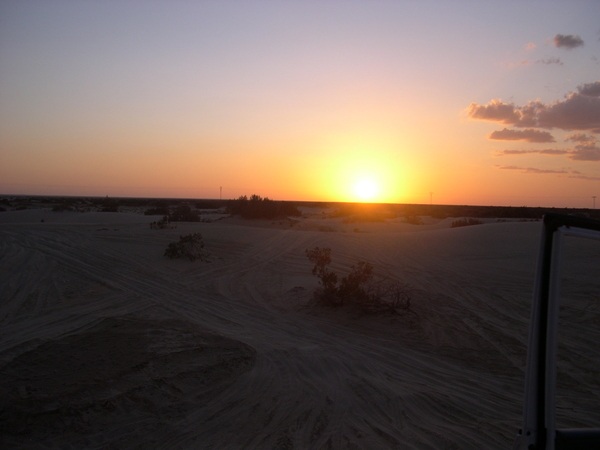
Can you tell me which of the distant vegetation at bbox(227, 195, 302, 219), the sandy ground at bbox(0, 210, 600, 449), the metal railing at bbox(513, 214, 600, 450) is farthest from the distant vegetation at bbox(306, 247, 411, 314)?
the distant vegetation at bbox(227, 195, 302, 219)

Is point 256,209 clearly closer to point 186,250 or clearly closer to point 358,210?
point 186,250

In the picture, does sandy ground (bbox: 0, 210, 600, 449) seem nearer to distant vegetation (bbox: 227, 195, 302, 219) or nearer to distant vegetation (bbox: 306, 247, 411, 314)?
distant vegetation (bbox: 306, 247, 411, 314)

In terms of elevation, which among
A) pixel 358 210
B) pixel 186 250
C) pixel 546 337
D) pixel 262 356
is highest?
pixel 358 210

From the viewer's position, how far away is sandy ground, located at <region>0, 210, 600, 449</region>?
4637 millimetres

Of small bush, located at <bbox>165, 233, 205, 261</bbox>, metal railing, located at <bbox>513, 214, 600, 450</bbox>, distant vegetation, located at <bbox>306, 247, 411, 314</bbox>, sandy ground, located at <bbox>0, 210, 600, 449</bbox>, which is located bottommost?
sandy ground, located at <bbox>0, 210, 600, 449</bbox>

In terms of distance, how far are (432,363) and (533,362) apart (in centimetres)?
534

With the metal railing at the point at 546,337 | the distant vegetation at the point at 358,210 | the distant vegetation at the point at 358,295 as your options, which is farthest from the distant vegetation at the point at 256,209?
the metal railing at the point at 546,337

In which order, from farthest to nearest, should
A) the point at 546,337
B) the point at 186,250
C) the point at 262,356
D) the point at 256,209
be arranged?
the point at 256,209 → the point at 186,250 → the point at 262,356 → the point at 546,337

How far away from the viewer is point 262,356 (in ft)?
22.4

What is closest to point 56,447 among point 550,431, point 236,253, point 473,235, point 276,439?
point 276,439

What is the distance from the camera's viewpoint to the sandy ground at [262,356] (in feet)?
15.2

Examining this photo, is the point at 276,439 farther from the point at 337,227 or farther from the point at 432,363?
the point at 337,227

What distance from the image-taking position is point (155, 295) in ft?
35.1

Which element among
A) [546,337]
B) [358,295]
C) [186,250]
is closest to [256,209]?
[186,250]
